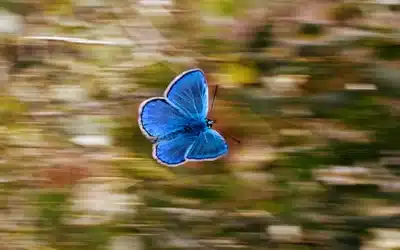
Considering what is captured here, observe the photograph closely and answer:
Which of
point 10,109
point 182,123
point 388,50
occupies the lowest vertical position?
point 10,109

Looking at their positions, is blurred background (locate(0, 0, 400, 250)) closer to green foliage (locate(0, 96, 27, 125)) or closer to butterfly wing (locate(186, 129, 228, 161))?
green foliage (locate(0, 96, 27, 125))

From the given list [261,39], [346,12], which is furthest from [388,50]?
[261,39]

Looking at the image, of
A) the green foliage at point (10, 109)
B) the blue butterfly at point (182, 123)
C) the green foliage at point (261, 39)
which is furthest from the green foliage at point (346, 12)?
the green foliage at point (10, 109)

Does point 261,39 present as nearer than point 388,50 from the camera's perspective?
No

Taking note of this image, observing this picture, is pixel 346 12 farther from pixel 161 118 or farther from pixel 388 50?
pixel 161 118

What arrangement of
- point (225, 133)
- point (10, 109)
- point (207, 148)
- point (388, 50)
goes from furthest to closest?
point (10, 109) < point (225, 133) < point (388, 50) < point (207, 148)

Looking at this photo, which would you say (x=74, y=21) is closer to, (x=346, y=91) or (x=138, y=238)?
(x=138, y=238)

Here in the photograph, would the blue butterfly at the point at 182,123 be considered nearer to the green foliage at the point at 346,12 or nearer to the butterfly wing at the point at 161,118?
the butterfly wing at the point at 161,118

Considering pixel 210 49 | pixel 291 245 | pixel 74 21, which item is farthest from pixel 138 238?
pixel 74 21
